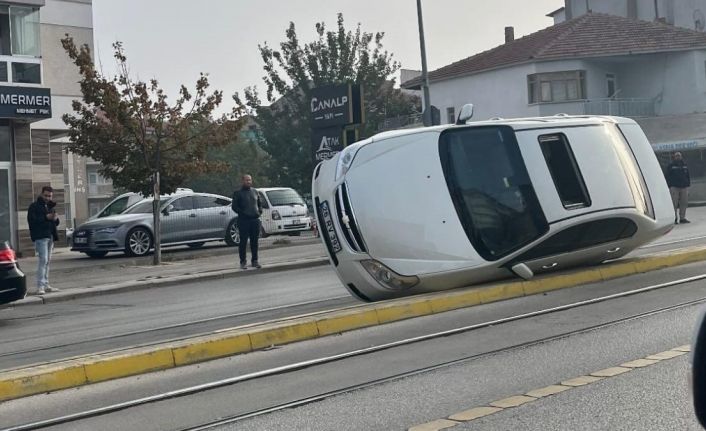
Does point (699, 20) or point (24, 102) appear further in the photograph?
point (699, 20)

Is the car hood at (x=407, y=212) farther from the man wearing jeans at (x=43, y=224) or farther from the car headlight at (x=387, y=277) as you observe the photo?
the man wearing jeans at (x=43, y=224)

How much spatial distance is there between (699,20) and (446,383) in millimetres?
56138

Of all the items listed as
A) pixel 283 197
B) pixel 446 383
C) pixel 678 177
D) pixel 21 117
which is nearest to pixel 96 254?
pixel 21 117

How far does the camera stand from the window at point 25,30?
86.8 feet

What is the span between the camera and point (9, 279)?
1218 cm

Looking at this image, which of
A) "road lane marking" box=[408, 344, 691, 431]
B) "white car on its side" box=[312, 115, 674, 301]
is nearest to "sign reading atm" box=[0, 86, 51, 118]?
"white car on its side" box=[312, 115, 674, 301]

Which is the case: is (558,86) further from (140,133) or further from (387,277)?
(387,277)

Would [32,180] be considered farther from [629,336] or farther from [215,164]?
[629,336]

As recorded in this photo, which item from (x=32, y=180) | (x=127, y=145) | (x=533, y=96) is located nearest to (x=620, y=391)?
(x=127, y=145)

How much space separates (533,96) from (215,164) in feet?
93.3

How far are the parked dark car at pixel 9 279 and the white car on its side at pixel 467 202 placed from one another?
13.6 ft

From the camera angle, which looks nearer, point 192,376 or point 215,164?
point 192,376

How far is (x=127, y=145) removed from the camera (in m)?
21.2

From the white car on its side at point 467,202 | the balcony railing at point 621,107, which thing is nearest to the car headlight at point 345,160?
the white car on its side at point 467,202
